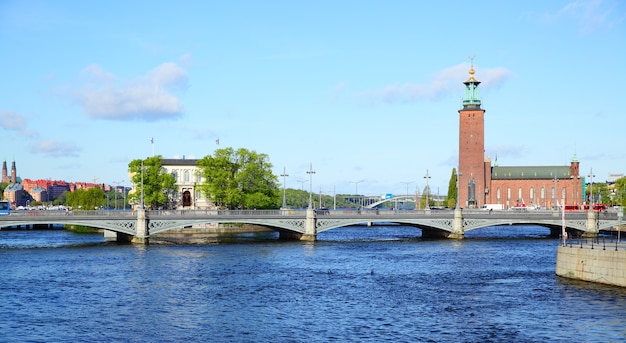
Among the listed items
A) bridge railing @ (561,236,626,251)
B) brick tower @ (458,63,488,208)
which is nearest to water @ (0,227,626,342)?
bridge railing @ (561,236,626,251)

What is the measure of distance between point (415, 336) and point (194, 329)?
11.6 meters

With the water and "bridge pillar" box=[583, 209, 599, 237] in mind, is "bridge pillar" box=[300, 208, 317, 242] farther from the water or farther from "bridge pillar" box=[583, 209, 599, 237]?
"bridge pillar" box=[583, 209, 599, 237]

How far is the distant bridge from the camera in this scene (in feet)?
296

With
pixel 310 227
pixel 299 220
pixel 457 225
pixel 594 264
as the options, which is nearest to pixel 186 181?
pixel 299 220

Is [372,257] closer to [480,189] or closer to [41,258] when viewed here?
[41,258]

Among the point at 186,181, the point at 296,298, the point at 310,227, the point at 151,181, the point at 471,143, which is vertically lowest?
the point at 296,298

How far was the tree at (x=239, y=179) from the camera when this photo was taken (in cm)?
13209

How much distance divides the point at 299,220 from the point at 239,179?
33.3m

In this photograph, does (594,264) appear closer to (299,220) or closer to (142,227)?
(299,220)

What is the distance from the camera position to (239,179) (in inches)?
5266

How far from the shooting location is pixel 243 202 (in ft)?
434

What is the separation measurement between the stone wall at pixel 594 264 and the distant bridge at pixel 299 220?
29.9 metres

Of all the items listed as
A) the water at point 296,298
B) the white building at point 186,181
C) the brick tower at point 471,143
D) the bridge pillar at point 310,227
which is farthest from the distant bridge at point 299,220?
the brick tower at point 471,143

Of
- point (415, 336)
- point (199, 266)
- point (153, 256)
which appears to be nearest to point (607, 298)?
point (415, 336)
